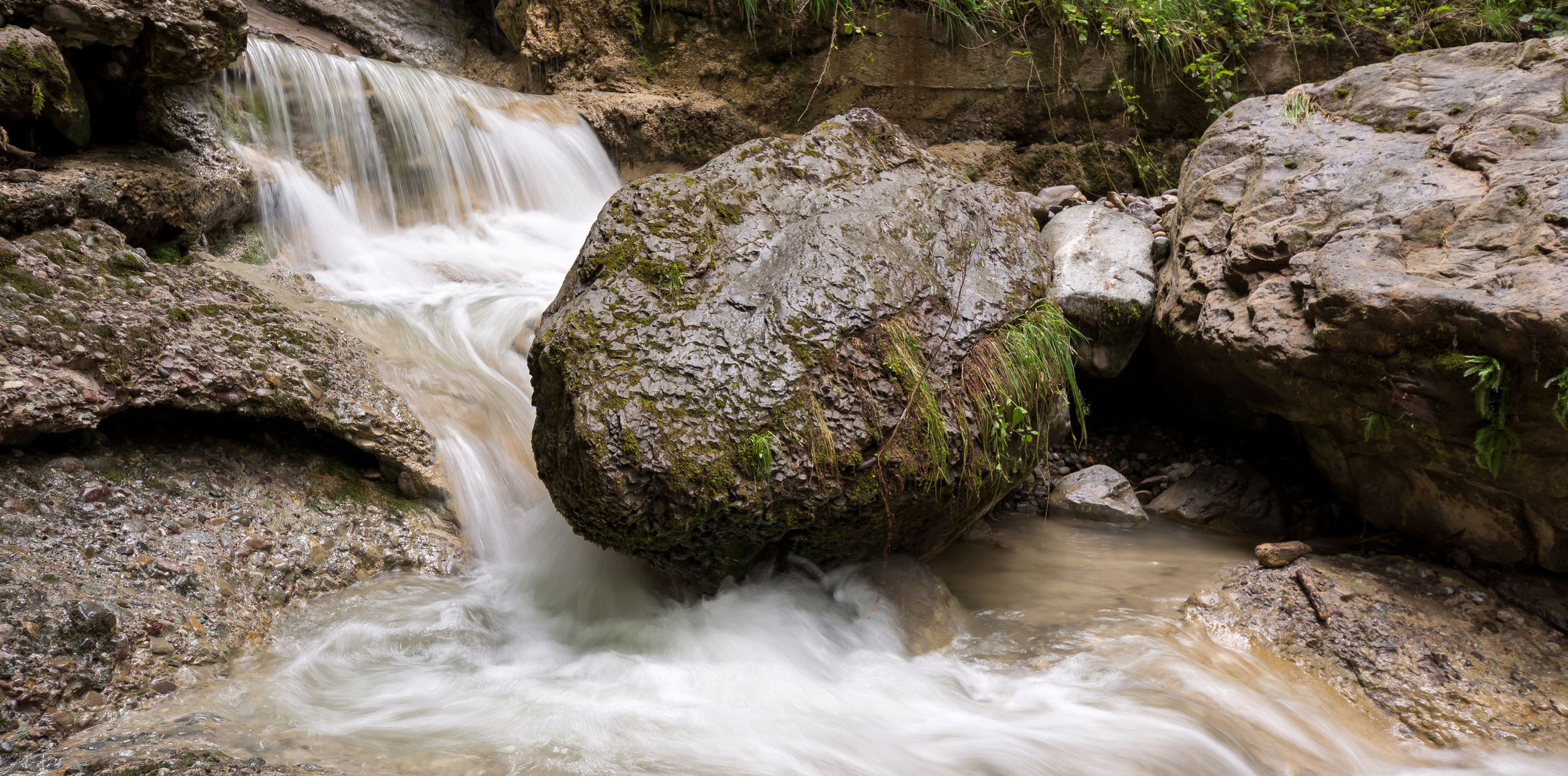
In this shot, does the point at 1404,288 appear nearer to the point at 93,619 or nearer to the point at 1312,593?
the point at 1312,593

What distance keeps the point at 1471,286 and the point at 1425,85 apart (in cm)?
176

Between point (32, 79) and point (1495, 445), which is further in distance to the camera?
point (32, 79)

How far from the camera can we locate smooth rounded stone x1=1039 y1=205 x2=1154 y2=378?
3.98 meters

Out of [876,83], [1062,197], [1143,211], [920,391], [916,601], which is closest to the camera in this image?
[920,391]

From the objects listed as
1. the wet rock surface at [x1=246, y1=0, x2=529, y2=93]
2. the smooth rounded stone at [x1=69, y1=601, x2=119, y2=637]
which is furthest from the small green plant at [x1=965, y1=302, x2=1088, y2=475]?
the wet rock surface at [x1=246, y1=0, x2=529, y2=93]

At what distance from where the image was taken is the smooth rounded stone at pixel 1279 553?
130 inches

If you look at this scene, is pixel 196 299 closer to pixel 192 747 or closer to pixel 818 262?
pixel 192 747

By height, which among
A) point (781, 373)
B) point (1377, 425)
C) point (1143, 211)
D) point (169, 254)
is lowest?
point (1377, 425)

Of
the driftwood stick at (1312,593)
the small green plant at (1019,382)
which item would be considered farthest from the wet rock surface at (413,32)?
the driftwood stick at (1312,593)

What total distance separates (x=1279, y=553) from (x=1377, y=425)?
0.61 meters

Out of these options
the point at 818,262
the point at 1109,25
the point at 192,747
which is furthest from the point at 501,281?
the point at 1109,25

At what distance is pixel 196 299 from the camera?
3.28m

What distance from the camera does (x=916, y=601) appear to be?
3096 mm

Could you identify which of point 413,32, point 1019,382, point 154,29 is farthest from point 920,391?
point 413,32
